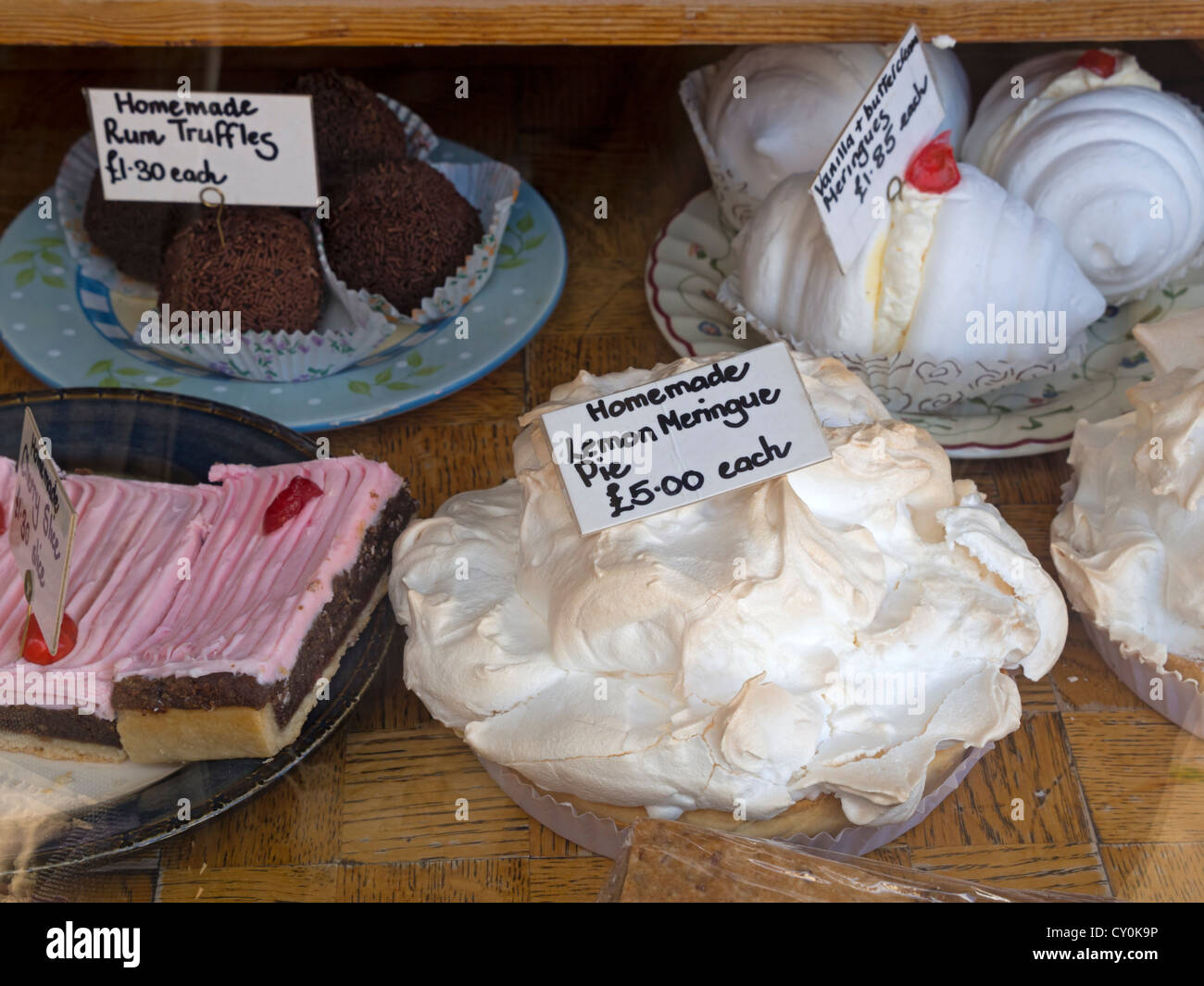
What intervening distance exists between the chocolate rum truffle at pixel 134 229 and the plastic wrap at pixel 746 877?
1412mm

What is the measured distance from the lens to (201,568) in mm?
1481

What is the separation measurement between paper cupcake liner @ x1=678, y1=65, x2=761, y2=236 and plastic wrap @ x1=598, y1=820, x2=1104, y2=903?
128 cm

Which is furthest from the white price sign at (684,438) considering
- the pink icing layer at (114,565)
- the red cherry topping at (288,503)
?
the pink icing layer at (114,565)

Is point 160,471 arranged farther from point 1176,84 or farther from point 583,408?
point 1176,84

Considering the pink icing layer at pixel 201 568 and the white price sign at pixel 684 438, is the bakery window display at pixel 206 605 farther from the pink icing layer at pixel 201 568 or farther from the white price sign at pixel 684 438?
the white price sign at pixel 684 438

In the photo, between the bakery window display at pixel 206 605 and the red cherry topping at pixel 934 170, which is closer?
the bakery window display at pixel 206 605

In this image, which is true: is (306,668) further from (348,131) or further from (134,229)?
(348,131)

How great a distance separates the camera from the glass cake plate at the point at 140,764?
4.03 ft

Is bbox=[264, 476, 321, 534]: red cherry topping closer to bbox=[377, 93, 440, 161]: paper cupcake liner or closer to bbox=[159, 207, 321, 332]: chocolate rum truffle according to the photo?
bbox=[159, 207, 321, 332]: chocolate rum truffle

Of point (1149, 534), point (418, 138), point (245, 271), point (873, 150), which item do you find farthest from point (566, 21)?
point (1149, 534)

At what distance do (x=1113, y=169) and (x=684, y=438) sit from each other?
92 centimetres

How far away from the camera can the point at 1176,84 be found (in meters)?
2.18
